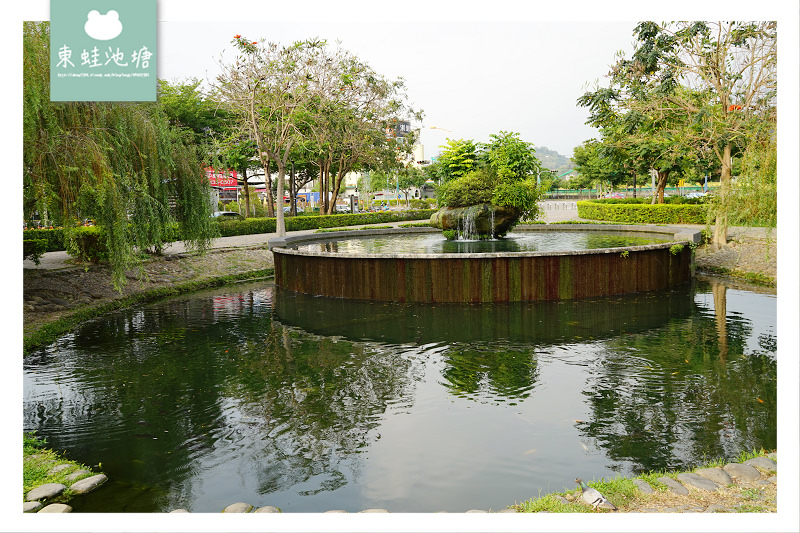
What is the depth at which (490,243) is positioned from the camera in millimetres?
18578

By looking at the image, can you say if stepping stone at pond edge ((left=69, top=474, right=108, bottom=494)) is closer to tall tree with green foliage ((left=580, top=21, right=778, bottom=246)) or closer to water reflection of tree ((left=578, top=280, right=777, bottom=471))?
water reflection of tree ((left=578, top=280, right=777, bottom=471))

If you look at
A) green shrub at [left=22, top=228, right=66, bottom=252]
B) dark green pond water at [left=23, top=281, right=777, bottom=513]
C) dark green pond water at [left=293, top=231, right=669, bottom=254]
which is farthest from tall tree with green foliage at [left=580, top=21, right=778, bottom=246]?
green shrub at [left=22, top=228, right=66, bottom=252]

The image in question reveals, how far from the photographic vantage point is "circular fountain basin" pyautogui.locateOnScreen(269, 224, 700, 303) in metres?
14.5

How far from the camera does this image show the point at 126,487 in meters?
5.94

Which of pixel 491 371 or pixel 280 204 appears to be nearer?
pixel 491 371

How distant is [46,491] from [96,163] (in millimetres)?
7397

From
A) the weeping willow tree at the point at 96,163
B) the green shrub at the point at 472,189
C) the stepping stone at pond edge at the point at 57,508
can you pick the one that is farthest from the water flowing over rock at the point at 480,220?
the stepping stone at pond edge at the point at 57,508

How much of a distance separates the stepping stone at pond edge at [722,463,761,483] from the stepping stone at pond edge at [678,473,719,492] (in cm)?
34

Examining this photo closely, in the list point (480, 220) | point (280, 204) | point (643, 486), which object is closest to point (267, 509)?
point (643, 486)

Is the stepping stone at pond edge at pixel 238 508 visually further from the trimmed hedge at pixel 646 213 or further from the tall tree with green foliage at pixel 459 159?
the trimmed hedge at pixel 646 213

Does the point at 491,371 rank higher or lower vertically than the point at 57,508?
higher

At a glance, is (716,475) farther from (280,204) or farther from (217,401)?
(280,204)

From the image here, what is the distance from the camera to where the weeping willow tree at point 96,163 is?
1059 cm

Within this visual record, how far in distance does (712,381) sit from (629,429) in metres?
2.28
